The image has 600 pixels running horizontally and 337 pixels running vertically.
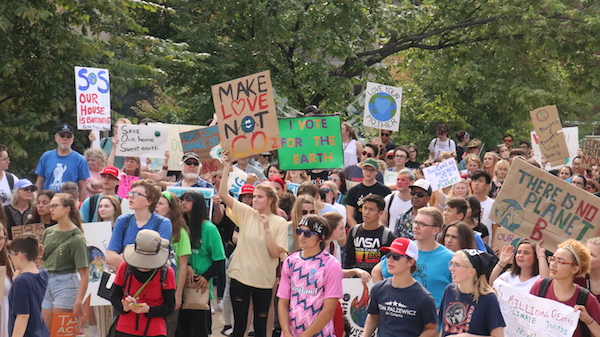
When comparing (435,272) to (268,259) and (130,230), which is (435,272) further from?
(130,230)

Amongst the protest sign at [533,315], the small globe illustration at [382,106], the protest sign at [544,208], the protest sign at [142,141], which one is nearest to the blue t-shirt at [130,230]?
the protest sign at [544,208]

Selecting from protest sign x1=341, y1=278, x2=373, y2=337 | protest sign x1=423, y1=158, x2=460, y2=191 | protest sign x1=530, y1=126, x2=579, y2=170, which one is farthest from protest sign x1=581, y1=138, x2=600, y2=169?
protest sign x1=341, y1=278, x2=373, y2=337

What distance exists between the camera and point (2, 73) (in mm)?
14445

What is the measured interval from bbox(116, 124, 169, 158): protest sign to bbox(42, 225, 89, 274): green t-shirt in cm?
409

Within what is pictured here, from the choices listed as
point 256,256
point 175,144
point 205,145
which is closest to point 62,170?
point 205,145

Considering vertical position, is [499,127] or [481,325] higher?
[499,127]

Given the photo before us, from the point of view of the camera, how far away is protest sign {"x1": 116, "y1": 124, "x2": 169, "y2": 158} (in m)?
12.0

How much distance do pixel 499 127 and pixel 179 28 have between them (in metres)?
10.5

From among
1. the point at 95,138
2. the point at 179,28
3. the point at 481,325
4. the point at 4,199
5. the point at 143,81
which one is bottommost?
the point at 481,325

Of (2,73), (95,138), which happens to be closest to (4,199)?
(95,138)

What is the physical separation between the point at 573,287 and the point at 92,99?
8.60 metres

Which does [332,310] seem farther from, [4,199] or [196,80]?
[196,80]

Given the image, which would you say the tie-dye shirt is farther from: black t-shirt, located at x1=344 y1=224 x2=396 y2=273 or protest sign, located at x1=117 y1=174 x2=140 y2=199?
protest sign, located at x1=117 y1=174 x2=140 y2=199

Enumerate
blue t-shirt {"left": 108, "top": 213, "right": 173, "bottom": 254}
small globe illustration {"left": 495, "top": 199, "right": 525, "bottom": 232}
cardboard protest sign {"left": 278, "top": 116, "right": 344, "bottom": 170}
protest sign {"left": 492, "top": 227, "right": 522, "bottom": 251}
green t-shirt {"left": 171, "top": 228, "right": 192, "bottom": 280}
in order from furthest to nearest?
cardboard protest sign {"left": 278, "top": 116, "right": 344, "bottom": 170}
protest sign {"left": 492, "top": 227, "right": 522, "bottom": 251}
green t-shirt {"left": 171, "top": 228, "right": 192, "bottom": 280}
blue t-shirt {"left": 108, "top": 213, "right": 173, "bottom": 254}
small globe illustration {"left": 495, "top": 199, "right": 525, "bottom": 232}
